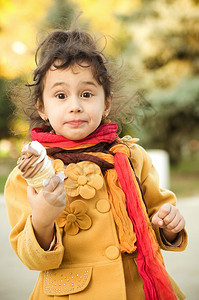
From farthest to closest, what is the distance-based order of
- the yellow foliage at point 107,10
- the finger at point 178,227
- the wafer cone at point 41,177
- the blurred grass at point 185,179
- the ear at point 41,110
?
the yellow foliage at point 107,10 < the blurred grass at point 185,179 < the ear at point 41,110 < the finger at point 178,227 < the wafer cone at point 41,177

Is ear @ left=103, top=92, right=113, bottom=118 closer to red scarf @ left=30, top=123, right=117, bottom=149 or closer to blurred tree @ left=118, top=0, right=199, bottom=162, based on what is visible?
red scarf @ left=30, top=123, right=117, bottom=149

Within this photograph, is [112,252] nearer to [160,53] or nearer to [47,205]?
[47,205]

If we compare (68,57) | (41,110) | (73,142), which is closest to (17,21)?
(41,110)

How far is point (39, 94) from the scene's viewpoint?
2.02 meters

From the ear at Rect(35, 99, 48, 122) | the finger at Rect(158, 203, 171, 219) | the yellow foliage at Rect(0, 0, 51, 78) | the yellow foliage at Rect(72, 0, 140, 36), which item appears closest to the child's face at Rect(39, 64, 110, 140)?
the ear at Rect(35, 99, 48, 122)

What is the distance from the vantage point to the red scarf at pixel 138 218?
1755 mm

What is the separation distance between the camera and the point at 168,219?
1.79 meters

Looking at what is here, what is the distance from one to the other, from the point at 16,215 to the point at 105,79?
74cm

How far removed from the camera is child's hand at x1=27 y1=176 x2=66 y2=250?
1.56 meters

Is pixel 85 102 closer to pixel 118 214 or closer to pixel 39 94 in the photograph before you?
pixel 39 94

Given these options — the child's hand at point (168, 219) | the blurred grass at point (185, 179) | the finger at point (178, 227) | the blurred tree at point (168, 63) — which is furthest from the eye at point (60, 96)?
the blurred tree at point (168, 63)

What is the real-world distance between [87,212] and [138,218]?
0.71 feet

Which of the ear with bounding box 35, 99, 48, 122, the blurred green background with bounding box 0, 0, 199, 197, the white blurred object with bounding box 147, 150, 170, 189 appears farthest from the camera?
the blurred green background with bounding box 0, 0, 199, 197

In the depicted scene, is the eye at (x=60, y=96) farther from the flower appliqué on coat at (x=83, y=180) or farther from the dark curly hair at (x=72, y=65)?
the flower appliqué on coat at (x=83, y=180)
